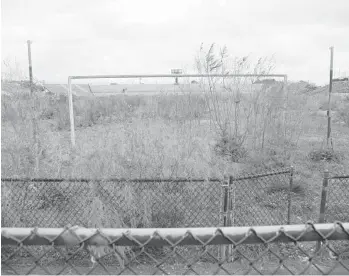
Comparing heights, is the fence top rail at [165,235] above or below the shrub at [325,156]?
above

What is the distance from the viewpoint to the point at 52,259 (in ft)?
11.9

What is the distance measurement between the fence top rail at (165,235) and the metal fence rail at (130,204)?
84.3 inches

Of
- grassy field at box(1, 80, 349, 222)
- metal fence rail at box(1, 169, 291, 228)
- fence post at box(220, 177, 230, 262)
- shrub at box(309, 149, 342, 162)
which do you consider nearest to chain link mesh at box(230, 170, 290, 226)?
metal fence rail at box(1, 169, 291, 228)

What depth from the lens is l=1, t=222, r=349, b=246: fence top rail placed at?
1.10 m

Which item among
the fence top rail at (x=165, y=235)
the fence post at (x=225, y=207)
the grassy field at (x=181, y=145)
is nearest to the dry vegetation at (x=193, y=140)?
the grassy field at (x=181, y=145)

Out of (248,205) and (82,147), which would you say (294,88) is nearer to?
(248,205)

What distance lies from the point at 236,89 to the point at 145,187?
349cm

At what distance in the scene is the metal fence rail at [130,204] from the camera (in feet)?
12.0

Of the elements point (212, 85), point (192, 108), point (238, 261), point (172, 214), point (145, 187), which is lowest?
point (238, 261)

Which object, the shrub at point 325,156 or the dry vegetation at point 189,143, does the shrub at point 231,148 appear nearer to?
the dry vegetation at point 189,143

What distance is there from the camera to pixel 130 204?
12.5 feet

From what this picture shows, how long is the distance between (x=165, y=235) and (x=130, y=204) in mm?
2775

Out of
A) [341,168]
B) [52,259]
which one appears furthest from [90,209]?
[341,168]

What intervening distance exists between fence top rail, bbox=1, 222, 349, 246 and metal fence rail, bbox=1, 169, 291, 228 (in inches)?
84.3
